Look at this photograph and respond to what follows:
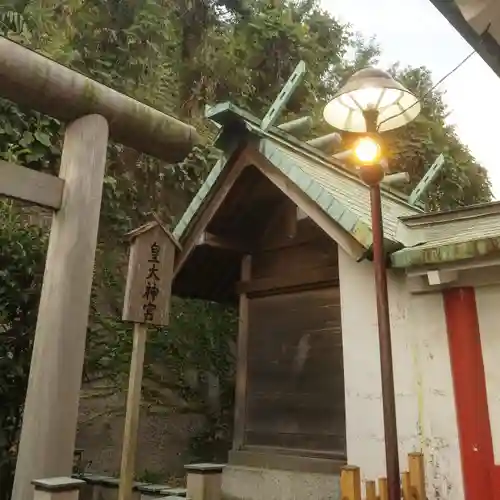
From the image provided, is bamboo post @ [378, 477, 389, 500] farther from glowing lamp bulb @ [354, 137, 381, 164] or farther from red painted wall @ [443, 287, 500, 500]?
glowing lamp bulb @ [354, 137, 381, 164]

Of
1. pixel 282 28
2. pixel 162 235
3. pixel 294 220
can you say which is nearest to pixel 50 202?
pixel 162 235

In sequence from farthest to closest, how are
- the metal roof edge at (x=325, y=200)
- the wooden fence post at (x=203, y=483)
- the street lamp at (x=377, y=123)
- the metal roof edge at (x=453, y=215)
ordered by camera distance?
the metal roof edge at (x=453, y=215)
the metal roof edge at (x=325, y=200)
the wooden fence post at (x=203, y=483)
the street lamp at (x=377, y=123)

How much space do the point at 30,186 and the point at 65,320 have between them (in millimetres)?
1261

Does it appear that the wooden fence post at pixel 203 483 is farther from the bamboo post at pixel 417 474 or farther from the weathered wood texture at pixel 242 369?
the weathered wood texture at pixel 242 369

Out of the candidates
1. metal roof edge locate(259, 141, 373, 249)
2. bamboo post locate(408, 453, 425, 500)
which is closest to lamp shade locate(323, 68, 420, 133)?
metal roof edge locate(259, 141, 373, 249)

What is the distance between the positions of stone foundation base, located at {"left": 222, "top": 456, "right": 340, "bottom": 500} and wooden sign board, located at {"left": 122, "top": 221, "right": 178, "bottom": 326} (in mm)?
2553

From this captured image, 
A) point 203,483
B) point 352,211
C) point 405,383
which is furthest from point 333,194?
point 203,483

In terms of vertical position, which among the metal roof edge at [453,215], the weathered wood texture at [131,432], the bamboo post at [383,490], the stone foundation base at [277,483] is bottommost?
the stone foundation base at [277,483]

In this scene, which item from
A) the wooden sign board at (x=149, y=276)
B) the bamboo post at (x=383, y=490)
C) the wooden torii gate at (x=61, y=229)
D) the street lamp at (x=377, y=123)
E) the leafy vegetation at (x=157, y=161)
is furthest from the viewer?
the leafy vegetation at (x=157, y=161)

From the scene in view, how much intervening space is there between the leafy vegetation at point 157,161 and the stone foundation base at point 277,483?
256 cm

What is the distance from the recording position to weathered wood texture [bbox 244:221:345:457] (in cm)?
611

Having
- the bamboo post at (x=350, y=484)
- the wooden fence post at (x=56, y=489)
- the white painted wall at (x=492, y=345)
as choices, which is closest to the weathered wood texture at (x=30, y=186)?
the wooden fence post at (x=56, y=489)

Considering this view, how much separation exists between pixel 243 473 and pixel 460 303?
3363mm

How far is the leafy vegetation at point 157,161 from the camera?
6465 millimetres
